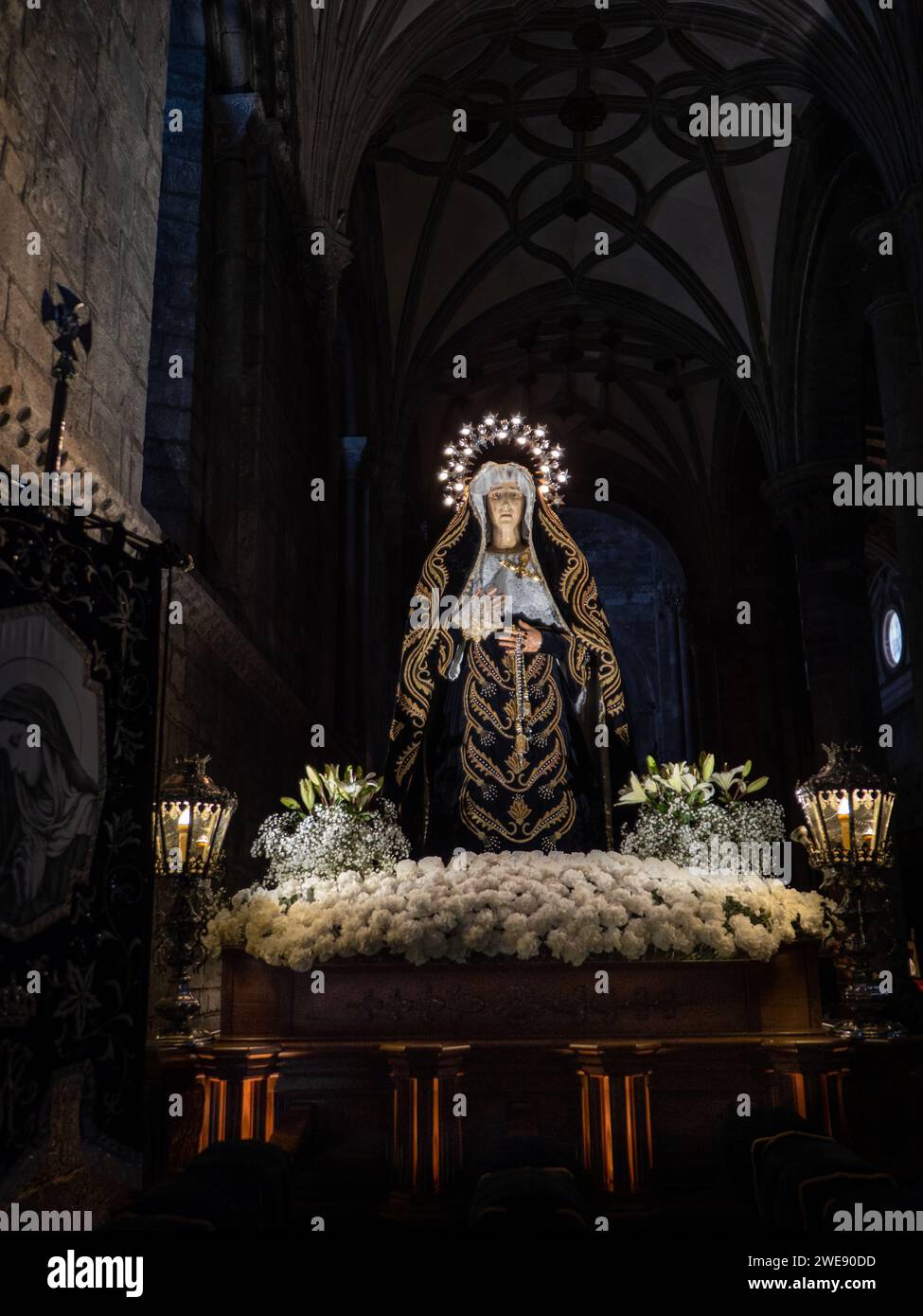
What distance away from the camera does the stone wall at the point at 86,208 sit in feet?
15.7

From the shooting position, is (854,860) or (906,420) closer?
(854,860)

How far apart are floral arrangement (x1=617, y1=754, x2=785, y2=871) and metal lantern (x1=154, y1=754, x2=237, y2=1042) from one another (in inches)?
88.6

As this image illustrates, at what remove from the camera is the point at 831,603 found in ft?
50.3

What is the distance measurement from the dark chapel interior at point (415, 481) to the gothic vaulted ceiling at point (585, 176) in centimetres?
6

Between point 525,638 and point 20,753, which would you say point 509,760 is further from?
point 20,753

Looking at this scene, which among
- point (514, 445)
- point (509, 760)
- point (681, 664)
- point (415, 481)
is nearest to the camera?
point (509, 760)

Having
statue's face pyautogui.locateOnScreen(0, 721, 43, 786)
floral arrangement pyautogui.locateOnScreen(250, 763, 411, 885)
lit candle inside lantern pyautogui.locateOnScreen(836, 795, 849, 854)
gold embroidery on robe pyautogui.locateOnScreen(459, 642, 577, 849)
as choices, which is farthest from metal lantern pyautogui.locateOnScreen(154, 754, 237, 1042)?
lit candle inside lantern pyautogui.locateOnScreen(836, 795, 849, 854)

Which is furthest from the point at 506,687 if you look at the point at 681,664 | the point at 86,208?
the point at 681,664

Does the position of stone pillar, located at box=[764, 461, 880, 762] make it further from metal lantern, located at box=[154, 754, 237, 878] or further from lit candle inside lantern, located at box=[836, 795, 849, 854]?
metal lantern, located at box=[154, 754, 237, 878]

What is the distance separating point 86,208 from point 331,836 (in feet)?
10.7

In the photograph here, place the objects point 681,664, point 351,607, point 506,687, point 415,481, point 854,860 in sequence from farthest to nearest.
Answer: point 681,664
point 415,481
point 351,607
point 506,687
point 854,860

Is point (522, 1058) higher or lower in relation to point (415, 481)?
lower

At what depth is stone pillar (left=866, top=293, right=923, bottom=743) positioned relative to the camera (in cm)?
1003

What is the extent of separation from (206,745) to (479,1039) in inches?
133
